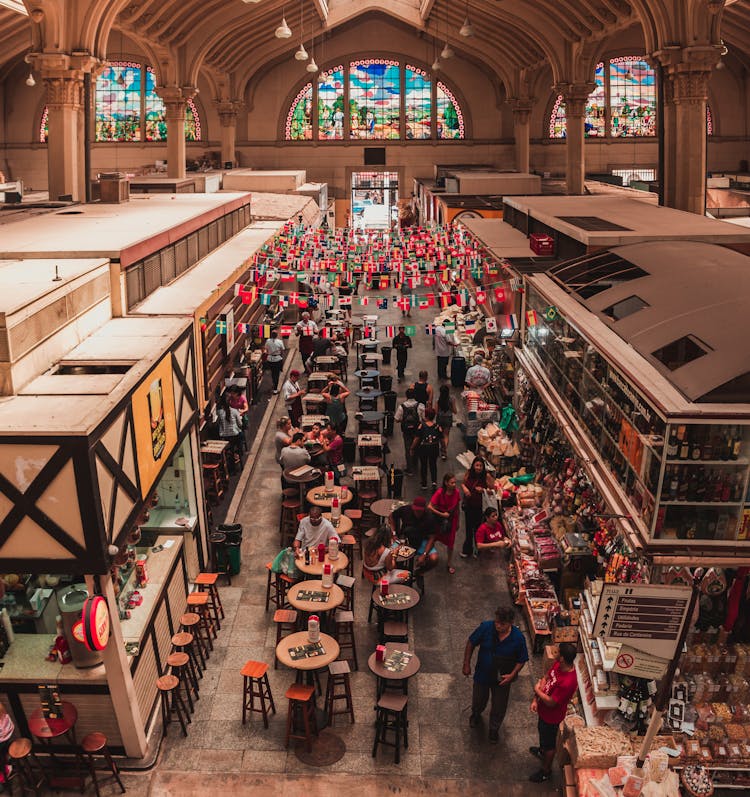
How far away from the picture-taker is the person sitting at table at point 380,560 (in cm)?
899

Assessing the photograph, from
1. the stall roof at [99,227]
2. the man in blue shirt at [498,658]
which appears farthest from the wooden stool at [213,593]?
the stall roof at [99,227]

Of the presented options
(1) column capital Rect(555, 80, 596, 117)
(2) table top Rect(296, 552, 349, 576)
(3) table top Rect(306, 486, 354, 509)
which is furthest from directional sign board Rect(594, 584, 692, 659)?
(1) column capital Rect(555, 80, 596, 117)

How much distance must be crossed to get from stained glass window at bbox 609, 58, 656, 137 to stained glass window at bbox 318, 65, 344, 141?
36.7ft

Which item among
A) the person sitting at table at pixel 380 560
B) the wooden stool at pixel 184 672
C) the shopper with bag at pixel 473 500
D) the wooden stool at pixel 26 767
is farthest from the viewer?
the shopper with bag at pixel 473 500

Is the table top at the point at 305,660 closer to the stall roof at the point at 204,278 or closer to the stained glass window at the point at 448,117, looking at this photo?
the stall roof at the point at 204,278

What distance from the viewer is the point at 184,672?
25.5 ft

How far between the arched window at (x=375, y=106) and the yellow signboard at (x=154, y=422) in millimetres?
31668

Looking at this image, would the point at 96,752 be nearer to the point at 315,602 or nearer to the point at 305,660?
the point at 305,660

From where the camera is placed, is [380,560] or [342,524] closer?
[380,560]

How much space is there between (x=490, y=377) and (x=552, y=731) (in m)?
9.15

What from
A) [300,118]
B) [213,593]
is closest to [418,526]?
[213,593]

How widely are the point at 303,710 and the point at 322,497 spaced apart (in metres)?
3.82

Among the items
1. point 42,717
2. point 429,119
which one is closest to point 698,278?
point 42,717

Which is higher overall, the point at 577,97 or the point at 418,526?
the point at 577,97
